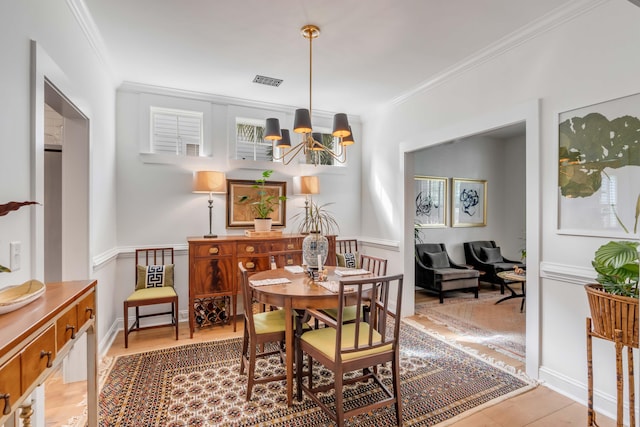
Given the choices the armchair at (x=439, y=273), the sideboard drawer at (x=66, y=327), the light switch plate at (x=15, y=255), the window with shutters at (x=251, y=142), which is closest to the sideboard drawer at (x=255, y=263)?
the window with shutters at (x=251, y=142)

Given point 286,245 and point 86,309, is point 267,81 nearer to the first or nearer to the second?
point 286,245

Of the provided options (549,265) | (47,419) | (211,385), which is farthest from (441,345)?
(47,419)

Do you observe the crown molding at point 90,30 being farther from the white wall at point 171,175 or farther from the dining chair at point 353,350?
the dining chair at point 353,350

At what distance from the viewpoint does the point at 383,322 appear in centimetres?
214

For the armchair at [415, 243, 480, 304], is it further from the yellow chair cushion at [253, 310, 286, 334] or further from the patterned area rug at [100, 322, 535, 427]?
the yellow chair cushion at [253, 310, 286, 334]

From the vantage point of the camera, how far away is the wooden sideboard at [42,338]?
91 cm

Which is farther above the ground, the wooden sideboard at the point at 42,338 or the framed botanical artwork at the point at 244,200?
the framed botanical artwork at the point at 244,200

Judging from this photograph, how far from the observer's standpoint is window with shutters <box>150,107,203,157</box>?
13.4ft

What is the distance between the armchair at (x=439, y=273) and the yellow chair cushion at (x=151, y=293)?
3617mm

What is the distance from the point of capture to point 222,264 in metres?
3.74

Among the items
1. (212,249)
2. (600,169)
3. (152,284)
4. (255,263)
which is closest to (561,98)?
(600,169)

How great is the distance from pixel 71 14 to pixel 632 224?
4.01 metres

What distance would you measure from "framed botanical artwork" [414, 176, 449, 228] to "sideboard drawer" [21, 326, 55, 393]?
204 inches

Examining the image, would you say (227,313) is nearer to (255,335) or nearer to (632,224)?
(255,335)
